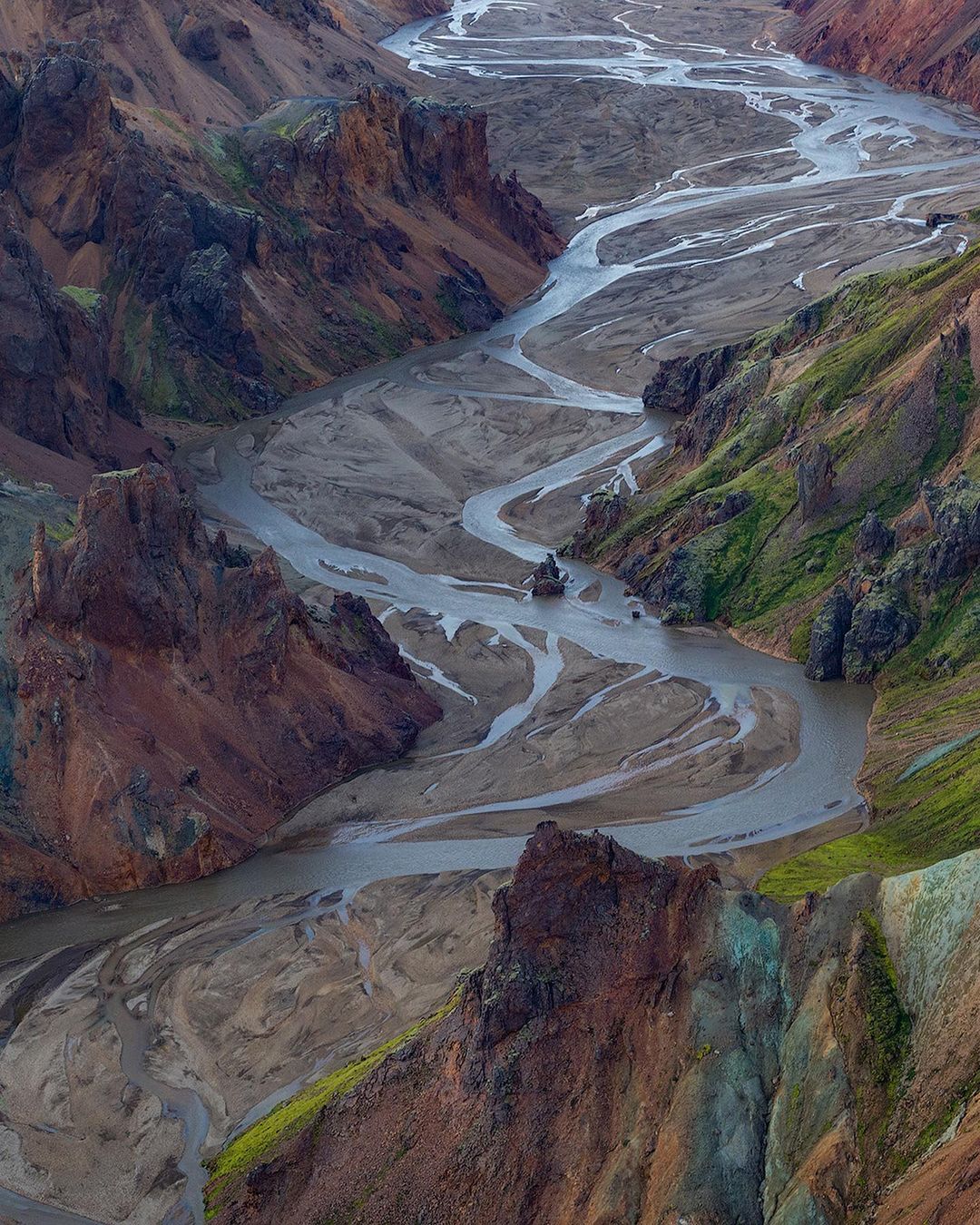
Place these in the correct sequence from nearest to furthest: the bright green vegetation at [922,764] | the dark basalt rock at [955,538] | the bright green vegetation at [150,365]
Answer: the bright green vegetation at [922,764] → the dark basalt rock at [955,538] → the bright green vegetation at [150,365]

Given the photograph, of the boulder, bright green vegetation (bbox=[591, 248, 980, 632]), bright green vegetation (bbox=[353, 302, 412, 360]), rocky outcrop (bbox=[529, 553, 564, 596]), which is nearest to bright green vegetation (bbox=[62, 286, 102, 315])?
bright green vegetation (bbox=[353, 302, 412, 360])

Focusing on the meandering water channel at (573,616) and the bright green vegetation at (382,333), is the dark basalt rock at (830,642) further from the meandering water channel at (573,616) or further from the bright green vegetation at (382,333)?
the bright green vegetation at (382,333)

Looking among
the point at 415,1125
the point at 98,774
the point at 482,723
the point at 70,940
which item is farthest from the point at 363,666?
the point at 415,1125

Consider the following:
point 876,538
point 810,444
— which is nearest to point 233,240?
point 810,444

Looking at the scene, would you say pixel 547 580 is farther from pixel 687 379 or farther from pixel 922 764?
pixel 922 764

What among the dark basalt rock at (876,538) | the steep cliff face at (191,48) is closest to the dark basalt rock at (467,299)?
the steep cliff face at (191,48)

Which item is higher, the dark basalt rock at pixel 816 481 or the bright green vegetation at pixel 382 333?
the bright green vegetation at pixel 382 333

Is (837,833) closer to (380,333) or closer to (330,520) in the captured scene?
(330,520)

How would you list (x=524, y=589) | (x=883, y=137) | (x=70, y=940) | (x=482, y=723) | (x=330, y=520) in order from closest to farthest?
1. (x=70, y=940)
2. (x=482, y=723)
3. (x=524, y=589)
4. (x=330, y=520)
5. (x=883, y=137)
